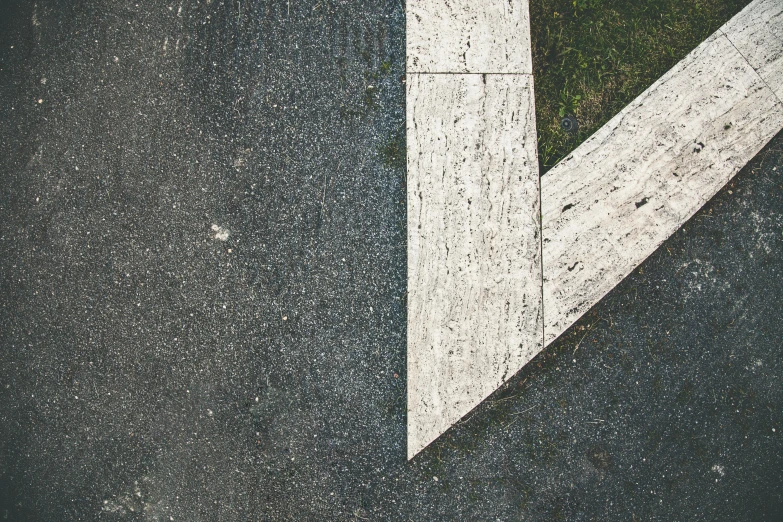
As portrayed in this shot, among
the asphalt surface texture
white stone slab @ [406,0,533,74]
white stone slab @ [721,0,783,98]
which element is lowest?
the asphalt surface texture

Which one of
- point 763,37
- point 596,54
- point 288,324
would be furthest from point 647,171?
point 288,324

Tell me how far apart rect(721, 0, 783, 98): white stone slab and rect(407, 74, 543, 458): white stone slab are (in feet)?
4.13

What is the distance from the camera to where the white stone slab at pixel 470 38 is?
2.26 metres

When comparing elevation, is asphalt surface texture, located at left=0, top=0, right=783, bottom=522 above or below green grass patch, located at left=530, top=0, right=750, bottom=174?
below

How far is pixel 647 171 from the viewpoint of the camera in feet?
7.42

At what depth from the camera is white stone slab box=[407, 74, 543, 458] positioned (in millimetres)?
2207

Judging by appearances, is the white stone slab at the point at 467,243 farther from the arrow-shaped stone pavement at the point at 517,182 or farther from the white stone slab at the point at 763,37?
the white stone slab at the point at 763,37

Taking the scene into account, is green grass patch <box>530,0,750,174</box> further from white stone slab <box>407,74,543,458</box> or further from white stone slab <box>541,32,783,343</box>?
white stone slab <box>407,74,543,458</box>

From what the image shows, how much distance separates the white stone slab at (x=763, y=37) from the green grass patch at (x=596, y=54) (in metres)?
0.22

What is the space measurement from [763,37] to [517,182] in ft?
5.35

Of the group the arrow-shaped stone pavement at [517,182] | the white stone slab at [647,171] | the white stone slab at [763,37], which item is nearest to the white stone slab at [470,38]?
the arrow-shaped stone pavement at [517,182]

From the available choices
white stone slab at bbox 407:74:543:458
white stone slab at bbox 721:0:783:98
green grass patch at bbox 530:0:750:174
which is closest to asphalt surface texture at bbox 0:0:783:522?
white stone slab at bbox 407:74:543:458

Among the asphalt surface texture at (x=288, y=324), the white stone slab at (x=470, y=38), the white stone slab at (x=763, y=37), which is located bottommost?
the asphalt surface texture at (x=288, y=324)

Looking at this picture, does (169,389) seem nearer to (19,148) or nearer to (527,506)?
(19,148)
